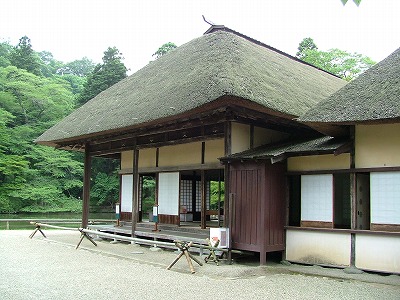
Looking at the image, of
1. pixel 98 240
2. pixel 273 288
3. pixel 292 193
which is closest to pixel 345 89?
pixel 292 193

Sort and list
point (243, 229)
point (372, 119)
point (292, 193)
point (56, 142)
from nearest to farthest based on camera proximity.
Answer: point (372, 119), point (243, 229), point (292, 193), point (56, 142)

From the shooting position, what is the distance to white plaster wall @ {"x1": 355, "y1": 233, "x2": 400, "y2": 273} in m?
7.36

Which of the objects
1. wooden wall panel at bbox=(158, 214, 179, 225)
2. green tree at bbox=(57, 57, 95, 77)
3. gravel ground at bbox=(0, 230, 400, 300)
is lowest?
gravel ground at bbox=(0, 230, 400, 300)

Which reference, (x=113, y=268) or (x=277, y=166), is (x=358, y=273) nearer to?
(x=277, y=166)

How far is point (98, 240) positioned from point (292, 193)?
6878mm

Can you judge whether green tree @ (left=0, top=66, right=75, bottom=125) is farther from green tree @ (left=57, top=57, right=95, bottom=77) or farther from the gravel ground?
green tree @ (left=57, top=57, right=95, bottom=77)

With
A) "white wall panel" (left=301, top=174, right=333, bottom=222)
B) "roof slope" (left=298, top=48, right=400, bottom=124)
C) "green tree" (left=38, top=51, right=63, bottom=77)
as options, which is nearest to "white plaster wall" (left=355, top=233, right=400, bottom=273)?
"white wall panel" (left=301, top=174, right=333, bottom=222)

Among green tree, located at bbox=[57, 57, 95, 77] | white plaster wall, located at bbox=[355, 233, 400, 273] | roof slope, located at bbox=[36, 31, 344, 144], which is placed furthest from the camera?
green tree, located at bbox=[57, 57, 95, 77]

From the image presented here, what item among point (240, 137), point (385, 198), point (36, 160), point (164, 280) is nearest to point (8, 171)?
point (36, 160)

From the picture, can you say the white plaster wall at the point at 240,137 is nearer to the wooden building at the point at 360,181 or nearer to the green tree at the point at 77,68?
the wooden building at the point at 360,181

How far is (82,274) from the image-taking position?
7.56 metres

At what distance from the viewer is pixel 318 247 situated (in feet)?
27.7

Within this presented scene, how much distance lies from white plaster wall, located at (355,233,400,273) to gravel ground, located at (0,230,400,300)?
0.17m

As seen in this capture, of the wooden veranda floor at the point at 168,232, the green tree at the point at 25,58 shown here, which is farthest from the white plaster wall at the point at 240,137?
the green tree at the point at 25,58
